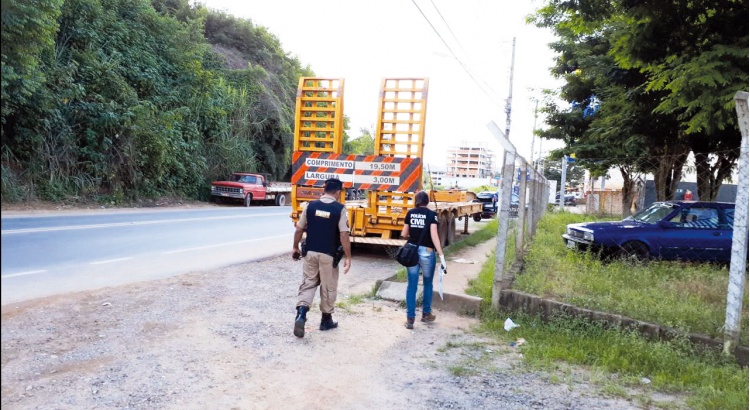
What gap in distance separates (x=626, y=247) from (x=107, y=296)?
893 cm

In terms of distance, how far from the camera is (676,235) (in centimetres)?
1023

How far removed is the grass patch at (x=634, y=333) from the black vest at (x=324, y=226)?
2132mm

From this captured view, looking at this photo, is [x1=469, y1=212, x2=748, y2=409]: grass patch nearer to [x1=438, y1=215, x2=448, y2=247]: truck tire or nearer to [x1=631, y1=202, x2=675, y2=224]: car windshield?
[x1=631, y1=202, x2=675, y2=224]: car windshield

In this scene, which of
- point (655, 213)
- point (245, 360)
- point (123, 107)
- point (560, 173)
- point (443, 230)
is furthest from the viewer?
point (560, 173)

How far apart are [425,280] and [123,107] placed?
1888 centimetres

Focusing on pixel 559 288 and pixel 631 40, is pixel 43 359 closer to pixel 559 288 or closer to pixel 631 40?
pixel 559 288

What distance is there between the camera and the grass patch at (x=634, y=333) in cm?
482

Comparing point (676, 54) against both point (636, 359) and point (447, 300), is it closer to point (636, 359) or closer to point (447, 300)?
point (447, 300)

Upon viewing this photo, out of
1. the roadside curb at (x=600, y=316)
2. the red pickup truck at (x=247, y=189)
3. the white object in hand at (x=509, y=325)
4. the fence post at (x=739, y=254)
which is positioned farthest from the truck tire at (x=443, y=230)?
the red pickup truck at (x=247, y=189)

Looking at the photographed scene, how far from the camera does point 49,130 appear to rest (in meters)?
19.2

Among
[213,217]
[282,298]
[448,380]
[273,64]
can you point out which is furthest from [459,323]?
[273,64]

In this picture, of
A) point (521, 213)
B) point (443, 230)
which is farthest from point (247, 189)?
point (521, 213)

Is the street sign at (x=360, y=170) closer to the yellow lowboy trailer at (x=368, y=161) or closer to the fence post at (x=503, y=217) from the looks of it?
the yellow lowboy trailer at (x=368, y=161)

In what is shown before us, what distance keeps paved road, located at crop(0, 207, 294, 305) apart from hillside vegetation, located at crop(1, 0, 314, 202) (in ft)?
6.37
